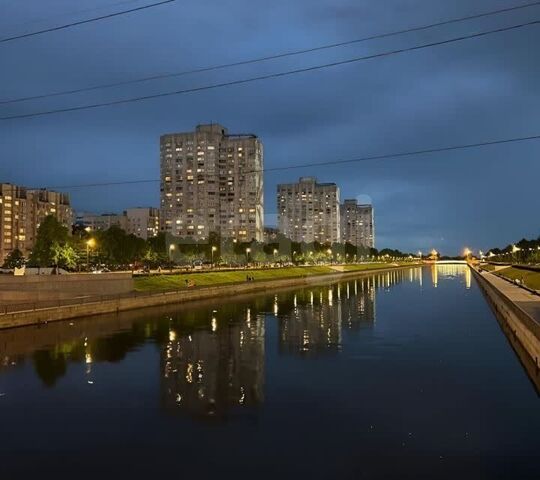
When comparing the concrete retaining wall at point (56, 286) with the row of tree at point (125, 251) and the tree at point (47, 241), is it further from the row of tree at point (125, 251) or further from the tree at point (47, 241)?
the tree at point (47, 241)

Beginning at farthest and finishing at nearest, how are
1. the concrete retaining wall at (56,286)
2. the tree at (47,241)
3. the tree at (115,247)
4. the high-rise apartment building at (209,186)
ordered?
the high-rise apartment building at (209,186) → the tree at (115,247) → the tree at (47,241) → the concrete retaining wall at (56,286)

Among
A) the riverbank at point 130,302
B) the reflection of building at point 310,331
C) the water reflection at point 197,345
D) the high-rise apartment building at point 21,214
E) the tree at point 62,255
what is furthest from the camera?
the high-rise apartment building at point 21,214

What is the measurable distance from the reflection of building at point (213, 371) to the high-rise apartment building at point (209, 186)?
160683 millimetres

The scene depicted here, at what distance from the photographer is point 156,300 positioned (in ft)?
166

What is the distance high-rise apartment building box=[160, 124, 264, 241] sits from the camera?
638ft

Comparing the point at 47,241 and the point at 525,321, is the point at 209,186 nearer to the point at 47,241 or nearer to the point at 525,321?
the point at 47,241

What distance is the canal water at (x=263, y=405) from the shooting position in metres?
13.2

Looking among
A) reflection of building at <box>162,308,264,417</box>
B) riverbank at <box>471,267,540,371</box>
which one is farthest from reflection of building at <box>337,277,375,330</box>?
riverbank at <box>471,267,540,371</box>

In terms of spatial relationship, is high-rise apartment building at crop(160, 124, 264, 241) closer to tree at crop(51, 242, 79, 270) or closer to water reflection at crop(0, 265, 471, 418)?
tree at crop(51, 242, 79, 270)

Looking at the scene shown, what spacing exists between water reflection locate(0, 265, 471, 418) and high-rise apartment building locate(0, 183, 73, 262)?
5030 inches

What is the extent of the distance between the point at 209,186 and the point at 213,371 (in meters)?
176

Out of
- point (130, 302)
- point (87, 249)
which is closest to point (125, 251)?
point (87, 249)

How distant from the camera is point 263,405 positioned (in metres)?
18.0

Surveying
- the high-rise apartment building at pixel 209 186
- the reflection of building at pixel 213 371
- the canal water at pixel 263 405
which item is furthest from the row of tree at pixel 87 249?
the high-rise apartment building at pixel 209 186
